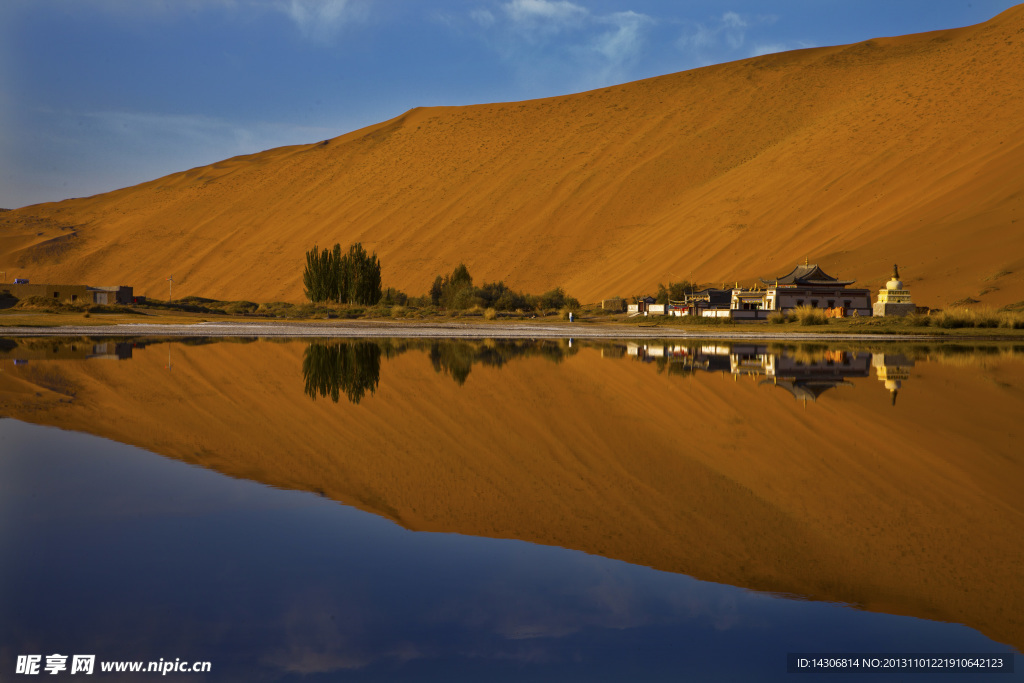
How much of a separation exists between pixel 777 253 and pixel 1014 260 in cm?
1644

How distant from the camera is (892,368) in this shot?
20.0 m

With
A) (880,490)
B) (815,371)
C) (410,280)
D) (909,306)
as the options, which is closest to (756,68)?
(410,280)

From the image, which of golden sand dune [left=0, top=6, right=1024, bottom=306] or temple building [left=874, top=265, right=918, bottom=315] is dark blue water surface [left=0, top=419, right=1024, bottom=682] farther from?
golden sand dune [left=0, top=6, right=1024, bottom=306]

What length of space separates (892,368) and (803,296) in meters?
37.7

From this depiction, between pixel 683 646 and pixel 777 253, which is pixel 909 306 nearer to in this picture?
pixel 777 253

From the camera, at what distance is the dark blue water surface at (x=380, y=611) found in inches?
145

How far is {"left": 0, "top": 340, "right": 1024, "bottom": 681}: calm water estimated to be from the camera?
3842 mm

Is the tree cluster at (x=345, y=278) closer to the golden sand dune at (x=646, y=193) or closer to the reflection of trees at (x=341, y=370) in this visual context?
the golden sand dune at (x=646, y=193)

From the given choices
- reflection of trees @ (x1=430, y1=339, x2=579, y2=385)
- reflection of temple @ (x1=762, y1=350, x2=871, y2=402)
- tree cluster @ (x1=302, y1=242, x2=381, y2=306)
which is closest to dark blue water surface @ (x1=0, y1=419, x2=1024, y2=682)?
reflection of temple @ (x1=762, y1=350, x2=871, y2=402)

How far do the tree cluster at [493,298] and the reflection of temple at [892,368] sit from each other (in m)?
41.2

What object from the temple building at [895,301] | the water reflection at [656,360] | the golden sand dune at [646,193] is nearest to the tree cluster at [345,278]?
the golden sand dune at [646,193]

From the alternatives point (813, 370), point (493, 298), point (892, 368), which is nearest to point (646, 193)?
point (493, 298)

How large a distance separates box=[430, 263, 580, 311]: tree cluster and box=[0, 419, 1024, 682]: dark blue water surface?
60239 mm

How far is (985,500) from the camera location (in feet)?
21.9
